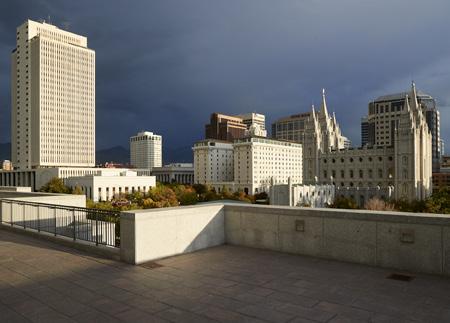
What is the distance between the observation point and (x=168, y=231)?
10836 millimetres

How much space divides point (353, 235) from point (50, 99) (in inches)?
6829

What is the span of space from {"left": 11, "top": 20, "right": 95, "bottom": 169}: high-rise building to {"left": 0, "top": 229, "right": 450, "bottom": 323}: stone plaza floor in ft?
540

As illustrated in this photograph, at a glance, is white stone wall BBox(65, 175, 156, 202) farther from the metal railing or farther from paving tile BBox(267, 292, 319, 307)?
paving tile BBox(267, 292, 319, 307)

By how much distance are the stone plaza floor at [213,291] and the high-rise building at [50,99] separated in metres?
165

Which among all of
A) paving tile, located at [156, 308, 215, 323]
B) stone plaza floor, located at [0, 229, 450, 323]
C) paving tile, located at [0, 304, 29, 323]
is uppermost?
paving tile, located at [0, 304, 29, 323]

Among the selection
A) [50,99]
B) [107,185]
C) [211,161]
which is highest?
[50,99]

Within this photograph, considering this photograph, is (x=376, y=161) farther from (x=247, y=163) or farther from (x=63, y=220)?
(x=63, y=220)

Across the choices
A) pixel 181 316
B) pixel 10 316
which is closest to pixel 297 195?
pixel 181 316

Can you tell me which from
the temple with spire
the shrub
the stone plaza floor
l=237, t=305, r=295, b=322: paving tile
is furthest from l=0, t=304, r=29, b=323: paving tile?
the temple with spire

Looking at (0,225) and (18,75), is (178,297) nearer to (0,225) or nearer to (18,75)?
(0,225)

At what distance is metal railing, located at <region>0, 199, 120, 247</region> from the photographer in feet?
39.9

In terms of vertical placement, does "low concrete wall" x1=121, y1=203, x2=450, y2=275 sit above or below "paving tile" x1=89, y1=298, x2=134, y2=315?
above

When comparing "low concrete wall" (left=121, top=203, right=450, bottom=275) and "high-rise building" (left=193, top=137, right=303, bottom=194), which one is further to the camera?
"high-rise building" (left=193, top=137, right=303, bottom=194)

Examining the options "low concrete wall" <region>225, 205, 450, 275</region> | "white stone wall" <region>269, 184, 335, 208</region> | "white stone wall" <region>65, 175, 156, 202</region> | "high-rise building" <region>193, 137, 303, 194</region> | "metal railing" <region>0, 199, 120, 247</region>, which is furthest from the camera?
"high-rise building" <region>193, 137, 303, 194</region>
